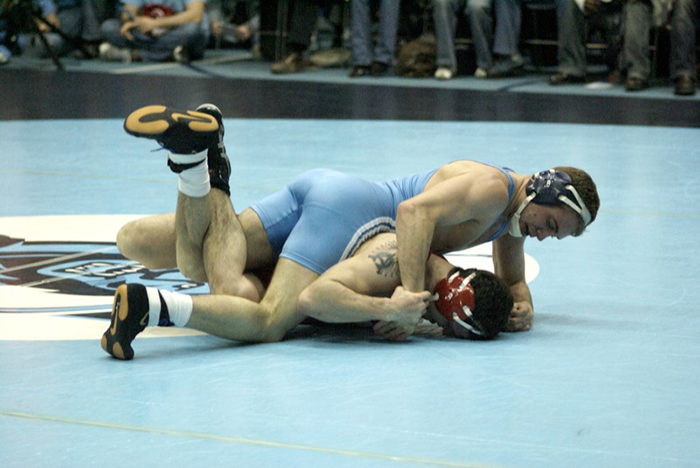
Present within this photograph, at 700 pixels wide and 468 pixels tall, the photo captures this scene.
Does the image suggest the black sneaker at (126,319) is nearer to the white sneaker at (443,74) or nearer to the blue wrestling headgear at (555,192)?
the blue wrestling headgear at (555,192)

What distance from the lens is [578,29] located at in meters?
9.73

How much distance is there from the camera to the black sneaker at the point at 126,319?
291cm

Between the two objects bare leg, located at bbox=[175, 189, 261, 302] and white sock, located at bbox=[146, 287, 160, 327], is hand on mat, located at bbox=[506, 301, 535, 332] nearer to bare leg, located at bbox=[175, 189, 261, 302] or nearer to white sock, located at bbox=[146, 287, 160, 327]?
bare leg, located at bbox=[175, 189, 261, 302]

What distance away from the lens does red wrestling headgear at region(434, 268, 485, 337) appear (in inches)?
123

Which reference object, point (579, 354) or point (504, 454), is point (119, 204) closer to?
point (579, 354)

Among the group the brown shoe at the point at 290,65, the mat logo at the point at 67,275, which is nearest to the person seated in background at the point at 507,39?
the brown shoe at the point at 290,65

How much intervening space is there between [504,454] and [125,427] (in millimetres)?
812

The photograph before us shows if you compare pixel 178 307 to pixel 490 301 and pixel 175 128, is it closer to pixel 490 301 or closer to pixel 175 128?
pixel 175 128

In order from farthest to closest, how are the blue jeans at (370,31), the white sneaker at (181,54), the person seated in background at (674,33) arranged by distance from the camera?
the white sneaker at (181,54) → the blue jeans at (370,31) → the person seated in background at (674,33)

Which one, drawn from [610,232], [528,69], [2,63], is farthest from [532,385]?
[2,63]

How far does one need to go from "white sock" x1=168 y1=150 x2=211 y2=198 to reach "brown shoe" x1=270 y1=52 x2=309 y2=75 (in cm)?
791

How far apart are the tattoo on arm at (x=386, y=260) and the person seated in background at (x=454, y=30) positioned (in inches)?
282

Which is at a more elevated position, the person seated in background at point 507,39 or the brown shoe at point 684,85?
the person seated in background at point 507,39

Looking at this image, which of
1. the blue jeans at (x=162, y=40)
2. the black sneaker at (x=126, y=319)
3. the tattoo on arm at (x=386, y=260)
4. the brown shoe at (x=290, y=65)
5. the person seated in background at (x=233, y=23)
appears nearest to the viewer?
the black sneaker at (x=126, y=319)
